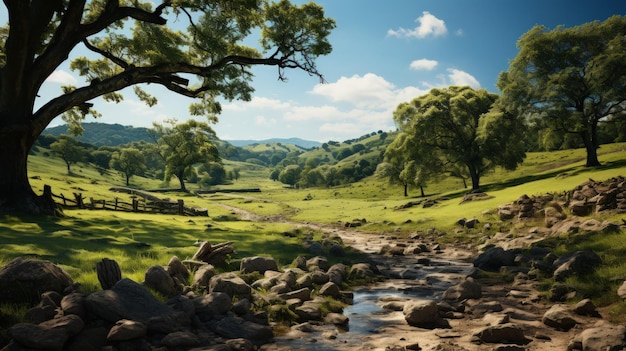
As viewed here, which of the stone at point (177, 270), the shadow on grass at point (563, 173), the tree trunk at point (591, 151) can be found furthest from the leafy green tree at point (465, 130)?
the stone at point (177, 270)

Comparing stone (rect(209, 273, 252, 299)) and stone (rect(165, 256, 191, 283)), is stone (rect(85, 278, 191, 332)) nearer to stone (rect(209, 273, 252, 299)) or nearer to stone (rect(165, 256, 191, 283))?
stone (rect(209, 273, 252, 299))

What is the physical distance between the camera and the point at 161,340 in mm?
7039

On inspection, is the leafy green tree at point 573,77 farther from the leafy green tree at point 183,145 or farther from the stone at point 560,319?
the leafy green tree at point 183,145

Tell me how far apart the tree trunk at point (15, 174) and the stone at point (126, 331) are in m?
19.7

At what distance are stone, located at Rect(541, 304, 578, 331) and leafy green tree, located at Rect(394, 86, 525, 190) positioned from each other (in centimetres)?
4504

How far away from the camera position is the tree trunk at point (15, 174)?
68.7ft

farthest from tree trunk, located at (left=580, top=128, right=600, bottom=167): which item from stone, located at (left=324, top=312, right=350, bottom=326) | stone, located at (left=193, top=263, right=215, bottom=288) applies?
stone, located at (left=193, top=263, right=215, bottom=288)

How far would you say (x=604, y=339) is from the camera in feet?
21.2

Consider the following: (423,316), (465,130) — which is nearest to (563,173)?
(465,130)

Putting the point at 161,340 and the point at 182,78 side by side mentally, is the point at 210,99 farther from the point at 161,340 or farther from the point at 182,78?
the point at 161,340

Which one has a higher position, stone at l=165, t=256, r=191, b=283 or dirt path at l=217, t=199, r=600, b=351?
stone at l=165, t=256, r=191, b=283

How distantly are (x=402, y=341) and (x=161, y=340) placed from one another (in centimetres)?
508

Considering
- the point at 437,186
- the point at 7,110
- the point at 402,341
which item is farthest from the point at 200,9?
the point at 437,186

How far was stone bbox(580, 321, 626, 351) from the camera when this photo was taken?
20.7 ft
